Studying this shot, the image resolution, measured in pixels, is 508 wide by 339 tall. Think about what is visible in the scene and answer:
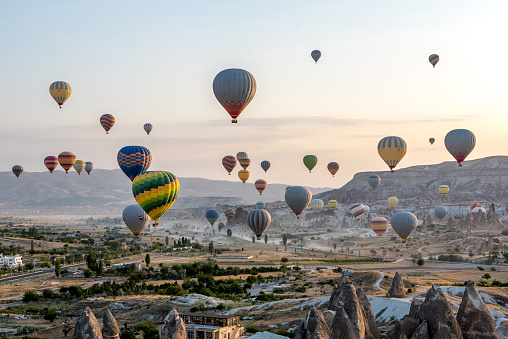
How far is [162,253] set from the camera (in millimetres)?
144500

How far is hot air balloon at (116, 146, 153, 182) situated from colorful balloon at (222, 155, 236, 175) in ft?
182

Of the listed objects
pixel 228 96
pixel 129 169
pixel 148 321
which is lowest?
pixel 148 321

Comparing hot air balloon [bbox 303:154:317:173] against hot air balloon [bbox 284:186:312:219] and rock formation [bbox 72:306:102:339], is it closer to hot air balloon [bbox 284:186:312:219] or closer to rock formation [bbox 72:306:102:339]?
hot air balloon [bbox 284:186:312:219]

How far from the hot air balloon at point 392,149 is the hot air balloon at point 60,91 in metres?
60.3

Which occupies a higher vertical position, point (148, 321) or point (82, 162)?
point (82, 162)

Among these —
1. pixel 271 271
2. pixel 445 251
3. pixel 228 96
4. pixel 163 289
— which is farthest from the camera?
pixel 445 251

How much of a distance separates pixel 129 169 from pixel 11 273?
38.0m

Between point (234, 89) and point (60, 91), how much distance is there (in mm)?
54041

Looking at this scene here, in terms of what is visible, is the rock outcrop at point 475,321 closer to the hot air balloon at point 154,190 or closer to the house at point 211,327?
the house at point 211,327

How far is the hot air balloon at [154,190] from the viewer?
7094 centimetres

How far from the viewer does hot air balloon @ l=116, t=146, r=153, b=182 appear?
285 ft

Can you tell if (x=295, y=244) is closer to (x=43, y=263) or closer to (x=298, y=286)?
(x=43, y=263)

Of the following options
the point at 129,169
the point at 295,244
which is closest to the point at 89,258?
the point at 129,169

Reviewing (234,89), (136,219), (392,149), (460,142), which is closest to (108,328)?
(234,89)
